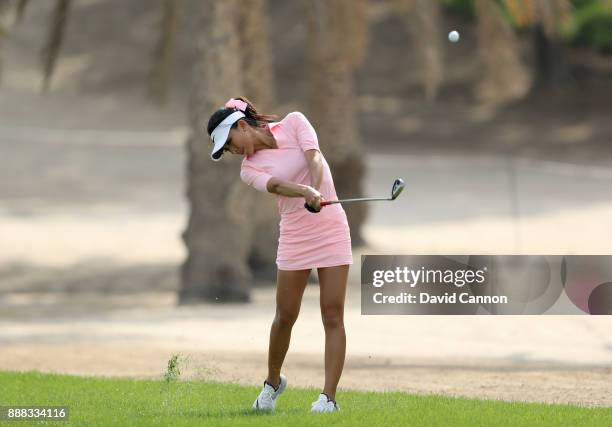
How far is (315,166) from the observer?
7.11m

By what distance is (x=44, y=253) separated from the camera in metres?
23.7

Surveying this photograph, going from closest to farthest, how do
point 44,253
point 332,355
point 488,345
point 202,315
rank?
1. point 332,355
2. point 488,345
3. point 202,315
4. point 44,253

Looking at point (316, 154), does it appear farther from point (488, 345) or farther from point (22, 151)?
point (22, 151)

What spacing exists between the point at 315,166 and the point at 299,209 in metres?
0.23

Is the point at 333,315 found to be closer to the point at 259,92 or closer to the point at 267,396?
the point at 267,396

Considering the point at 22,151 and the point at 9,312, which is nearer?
the point at 9,312

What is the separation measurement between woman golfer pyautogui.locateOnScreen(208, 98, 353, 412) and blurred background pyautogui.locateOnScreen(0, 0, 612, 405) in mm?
1847

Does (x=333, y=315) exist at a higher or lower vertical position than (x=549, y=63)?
lower

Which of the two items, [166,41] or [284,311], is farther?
[166,41]

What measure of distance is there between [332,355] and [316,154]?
1.00 m

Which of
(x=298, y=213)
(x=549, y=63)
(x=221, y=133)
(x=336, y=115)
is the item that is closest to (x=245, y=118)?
(x=221, y=133)

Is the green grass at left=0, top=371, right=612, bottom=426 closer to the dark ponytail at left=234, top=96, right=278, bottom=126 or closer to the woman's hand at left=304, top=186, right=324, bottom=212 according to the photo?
the woman's hand at left=304, top=186, right=324, bottom=212

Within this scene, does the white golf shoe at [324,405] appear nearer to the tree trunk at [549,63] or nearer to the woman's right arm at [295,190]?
the woman's right arm at [295,190]

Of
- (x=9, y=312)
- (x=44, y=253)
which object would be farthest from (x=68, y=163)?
(x=9, y=312)
